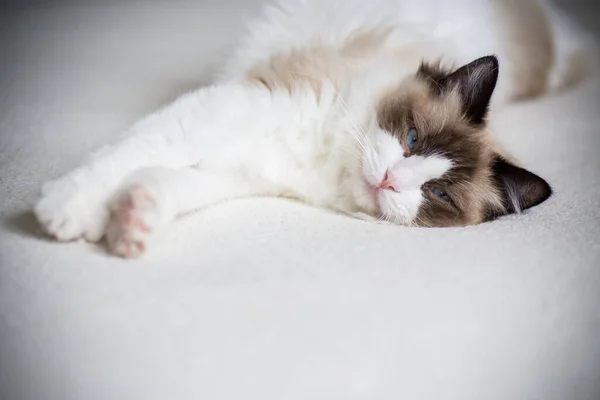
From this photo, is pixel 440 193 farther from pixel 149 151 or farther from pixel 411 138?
pixel 149 151

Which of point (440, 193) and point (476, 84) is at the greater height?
point (476, 84)

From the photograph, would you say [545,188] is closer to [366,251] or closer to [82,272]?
[366,251]

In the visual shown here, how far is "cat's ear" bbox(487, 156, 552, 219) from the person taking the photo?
1147 millimetres

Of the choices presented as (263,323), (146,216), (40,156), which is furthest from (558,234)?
(40,156)

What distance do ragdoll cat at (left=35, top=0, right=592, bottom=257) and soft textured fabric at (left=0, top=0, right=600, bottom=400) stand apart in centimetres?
6

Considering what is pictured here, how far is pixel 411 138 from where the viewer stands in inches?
46.0

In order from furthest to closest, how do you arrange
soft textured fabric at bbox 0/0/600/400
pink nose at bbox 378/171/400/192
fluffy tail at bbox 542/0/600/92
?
fluffy tail at bbox 542/0/600/92, pink nose at bbox 378/171/400/192, soft textured fabric at bbox 0/0/600/400

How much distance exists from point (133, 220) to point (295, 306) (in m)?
0.28

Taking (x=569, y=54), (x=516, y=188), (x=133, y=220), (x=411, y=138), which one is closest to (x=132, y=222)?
(x=133, y=220)

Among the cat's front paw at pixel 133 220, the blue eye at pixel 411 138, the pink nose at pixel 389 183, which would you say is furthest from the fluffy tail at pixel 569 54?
the cat's front paw at pixel 133 220

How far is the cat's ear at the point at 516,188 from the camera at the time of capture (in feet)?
3.76

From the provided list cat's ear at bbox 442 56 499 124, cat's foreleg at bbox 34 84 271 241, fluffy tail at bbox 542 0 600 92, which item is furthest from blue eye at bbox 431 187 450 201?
fluffy tail at bbox 542 0 600 92

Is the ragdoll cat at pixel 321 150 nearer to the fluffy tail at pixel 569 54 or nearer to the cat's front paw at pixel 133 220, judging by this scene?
the cat's front paw at pixel 133 220

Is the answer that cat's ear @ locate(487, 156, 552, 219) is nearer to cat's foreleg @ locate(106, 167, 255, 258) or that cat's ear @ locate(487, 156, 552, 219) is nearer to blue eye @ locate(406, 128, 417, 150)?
blue eye @ locate(406, 128, 417, 150)
